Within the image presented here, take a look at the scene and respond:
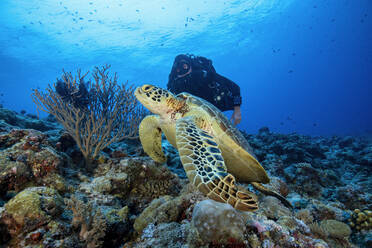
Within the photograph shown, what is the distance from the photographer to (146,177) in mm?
3000

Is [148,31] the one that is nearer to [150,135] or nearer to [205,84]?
[205,84]

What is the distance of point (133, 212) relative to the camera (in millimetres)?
2514

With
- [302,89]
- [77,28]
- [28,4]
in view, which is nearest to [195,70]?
[28,4]

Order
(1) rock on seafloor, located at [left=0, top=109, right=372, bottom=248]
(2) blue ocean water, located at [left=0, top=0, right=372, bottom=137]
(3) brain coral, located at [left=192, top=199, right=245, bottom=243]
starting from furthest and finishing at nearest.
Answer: (2) blue ocean water, located at [left=0, top=0, right=372, bottom=137], (1) rock on seafloor, located at [left=0, top=109, right=372, bottom=248], (3) brain coral, located at [left=192, top=199, right=245, bottom=243]

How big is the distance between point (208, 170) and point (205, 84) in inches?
Result: 193

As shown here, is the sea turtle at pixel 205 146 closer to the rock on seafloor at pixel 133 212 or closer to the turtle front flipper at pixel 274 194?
the turtle front flipper at pixel 274 194

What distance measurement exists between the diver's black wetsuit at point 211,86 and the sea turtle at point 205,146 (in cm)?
278

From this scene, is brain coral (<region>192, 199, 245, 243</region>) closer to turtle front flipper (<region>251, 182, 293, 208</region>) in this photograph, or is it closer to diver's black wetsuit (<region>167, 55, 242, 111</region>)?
turtle front flipper (<region>251, 182, 293, 208</region>)

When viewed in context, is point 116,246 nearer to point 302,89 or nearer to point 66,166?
point 66,166

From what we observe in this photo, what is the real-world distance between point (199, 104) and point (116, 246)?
8.57ft

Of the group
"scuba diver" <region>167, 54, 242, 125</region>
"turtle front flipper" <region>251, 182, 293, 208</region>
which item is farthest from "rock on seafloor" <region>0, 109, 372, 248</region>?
"scuba diver" <region>167, 54, 242, 125</region>

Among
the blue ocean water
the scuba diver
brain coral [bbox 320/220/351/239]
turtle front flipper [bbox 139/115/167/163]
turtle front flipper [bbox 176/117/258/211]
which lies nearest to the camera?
turtle front flipper [bbox 176/117/258/211]

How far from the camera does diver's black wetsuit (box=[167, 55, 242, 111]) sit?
6180mm

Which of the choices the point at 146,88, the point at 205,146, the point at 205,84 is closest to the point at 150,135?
the point at 146,88
